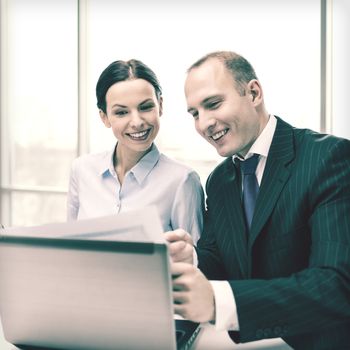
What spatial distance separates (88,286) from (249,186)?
639mm

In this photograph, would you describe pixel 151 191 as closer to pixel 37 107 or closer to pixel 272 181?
pixel 272 181

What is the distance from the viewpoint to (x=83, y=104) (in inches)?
172

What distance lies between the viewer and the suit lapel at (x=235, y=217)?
125cm

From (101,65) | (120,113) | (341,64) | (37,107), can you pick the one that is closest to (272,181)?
(120,113)

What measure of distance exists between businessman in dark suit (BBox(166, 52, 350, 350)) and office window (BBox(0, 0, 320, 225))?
261cm

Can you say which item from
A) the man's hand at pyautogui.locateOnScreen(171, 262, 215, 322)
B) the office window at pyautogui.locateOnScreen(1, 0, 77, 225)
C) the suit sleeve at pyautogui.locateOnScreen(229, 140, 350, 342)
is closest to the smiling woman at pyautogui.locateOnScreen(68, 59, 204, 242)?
the suit sleeve at pyautogui.locateOnScreen(229, 140, 350, 342)

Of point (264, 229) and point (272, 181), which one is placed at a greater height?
point (272, 181)

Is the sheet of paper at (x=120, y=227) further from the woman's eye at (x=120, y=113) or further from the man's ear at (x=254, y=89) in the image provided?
the woman's eye at (x=120, y=113)

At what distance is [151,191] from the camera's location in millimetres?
1854

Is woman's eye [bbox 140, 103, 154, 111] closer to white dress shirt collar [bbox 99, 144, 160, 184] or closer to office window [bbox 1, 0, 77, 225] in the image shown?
white dress shirt collar [bbox 99, 144, 160, 184]

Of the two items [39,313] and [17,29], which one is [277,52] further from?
[39,313]

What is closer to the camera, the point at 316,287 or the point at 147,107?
the point at 316,287

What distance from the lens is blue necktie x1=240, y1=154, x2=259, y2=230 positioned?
1.28 m

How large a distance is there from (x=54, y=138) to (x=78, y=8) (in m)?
1.21
